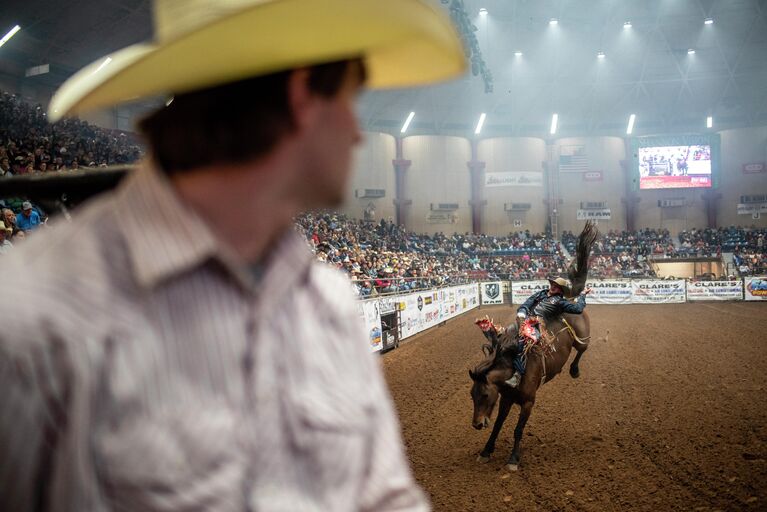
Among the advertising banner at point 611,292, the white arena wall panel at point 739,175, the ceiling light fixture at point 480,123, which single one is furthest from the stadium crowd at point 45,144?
the white arena wall panel at point 739,175

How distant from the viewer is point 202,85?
0.88 meters

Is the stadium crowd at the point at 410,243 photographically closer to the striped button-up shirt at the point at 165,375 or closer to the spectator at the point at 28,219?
the spectator at the point at 28,219

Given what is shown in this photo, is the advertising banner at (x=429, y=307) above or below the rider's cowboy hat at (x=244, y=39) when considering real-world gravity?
below

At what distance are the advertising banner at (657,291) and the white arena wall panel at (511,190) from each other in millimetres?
15917

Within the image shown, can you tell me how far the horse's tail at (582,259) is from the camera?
26.2 feet

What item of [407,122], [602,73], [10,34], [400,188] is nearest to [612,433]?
[10,34]

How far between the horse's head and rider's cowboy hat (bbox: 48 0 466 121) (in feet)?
19.8

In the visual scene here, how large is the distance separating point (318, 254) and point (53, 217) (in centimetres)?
1392

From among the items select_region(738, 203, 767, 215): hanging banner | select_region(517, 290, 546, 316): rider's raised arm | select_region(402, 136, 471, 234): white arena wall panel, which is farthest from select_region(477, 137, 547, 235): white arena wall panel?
select_region(517, 290, 546, 316): rider's raised arm

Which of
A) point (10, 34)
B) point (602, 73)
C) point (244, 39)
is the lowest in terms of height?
point (244, 39)

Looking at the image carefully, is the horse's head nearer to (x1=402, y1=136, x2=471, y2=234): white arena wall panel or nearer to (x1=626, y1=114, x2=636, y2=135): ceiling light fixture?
(x1=402, y1=136, x2=471, y2=234): white arena wall panel

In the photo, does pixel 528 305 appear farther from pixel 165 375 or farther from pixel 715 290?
pixel 715 290

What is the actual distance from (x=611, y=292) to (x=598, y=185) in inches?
720

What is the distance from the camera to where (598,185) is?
43812 millimetres
